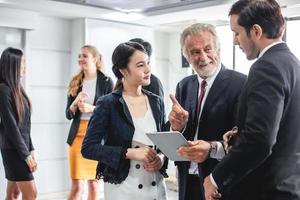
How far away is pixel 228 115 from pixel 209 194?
17.3 inches

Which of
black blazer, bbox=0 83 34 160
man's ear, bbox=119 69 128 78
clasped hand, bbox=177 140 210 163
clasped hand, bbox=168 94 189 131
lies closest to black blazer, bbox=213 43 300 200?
clasped hand, bbox=177 140 210 163

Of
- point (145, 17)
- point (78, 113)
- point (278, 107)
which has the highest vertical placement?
point (145, 17)

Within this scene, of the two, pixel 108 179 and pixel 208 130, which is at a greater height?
pixel 208 130

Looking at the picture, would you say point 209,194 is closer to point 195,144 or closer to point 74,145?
point 195,144

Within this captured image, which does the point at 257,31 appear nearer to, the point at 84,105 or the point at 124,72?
the point at 124,72

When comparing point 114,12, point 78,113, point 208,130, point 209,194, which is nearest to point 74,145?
point 78,113

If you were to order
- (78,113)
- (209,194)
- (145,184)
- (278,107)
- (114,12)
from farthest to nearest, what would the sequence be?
(114,12) → (78,113) → (145,184) → (209,194) → (278,107)

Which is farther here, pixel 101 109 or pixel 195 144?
pixel 101 109

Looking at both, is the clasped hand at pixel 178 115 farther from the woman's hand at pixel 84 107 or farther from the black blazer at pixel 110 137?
the woman's hand at pixel 84 107

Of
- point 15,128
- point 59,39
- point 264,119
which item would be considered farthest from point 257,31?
point 59,39

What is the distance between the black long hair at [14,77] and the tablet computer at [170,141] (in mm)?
1494

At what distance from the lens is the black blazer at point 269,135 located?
1.38m

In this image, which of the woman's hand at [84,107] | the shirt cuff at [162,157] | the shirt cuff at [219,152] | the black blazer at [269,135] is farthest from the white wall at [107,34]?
the black blazer at [269,135]

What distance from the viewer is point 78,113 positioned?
363 cm
